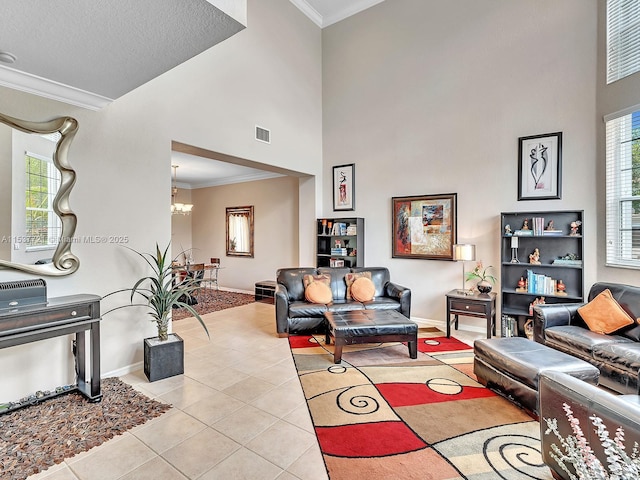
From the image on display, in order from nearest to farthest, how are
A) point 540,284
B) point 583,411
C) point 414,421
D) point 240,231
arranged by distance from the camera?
point 583,411, point 414,421, point 540,284, point 240,231

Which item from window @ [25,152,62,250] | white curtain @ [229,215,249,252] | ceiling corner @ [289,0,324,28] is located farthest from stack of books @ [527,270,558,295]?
white curtain @ [229,215,249,252]

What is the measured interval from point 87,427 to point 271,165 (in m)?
3.85

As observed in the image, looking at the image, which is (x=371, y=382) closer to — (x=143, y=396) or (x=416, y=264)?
(x=143, y=396)

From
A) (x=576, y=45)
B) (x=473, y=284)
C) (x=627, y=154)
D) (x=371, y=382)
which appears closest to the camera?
(x=371, y=382)

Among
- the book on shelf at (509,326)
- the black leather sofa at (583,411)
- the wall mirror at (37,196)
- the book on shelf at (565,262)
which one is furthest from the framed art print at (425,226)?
the wall mirror at (37,196)

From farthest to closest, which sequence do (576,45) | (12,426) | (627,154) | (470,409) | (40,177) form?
(576,45) → (627,154) → (40,177) → (470,409) → (12,426)

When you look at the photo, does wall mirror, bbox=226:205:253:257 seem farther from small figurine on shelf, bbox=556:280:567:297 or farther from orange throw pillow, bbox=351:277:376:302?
small figurine on shelf, bbox=556:280:567:297

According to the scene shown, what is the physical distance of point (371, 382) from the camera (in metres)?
3.03

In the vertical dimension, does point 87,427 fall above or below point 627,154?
below

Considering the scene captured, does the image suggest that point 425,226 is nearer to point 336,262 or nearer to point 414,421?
point 336,262

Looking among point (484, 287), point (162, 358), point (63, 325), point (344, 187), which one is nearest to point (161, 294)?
point (162, 358)

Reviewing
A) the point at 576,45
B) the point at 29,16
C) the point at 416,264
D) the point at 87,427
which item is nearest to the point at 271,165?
the point at 416,264

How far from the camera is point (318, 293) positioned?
4.59 metres

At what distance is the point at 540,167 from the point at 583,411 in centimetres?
360
